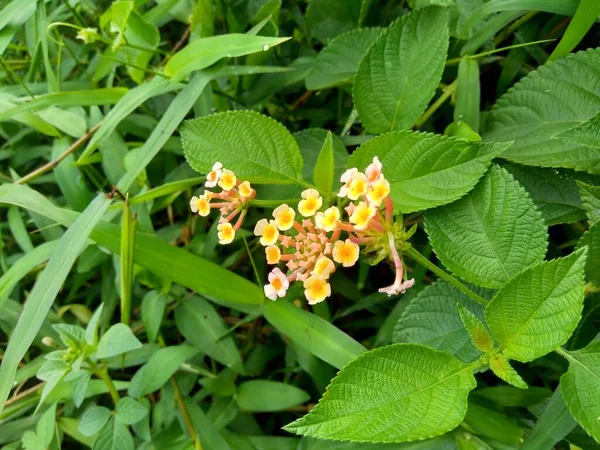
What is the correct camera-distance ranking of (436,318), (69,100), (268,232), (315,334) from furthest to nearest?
(69,100) < (315,334) < (436,318) < (268,232)

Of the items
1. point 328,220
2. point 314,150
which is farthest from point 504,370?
point 314,150

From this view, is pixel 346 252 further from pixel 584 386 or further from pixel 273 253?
pixel 584 386

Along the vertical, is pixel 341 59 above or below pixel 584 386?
above

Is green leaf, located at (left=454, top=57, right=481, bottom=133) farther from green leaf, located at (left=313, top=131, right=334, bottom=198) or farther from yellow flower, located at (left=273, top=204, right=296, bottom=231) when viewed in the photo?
yellow flower, located at (left=273, top=204, right=296, bottom=231)

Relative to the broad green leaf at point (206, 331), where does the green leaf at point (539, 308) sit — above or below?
above

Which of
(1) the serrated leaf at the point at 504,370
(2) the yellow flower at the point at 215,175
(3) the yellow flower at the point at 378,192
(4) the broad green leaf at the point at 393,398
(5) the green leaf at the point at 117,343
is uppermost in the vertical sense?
(3) the yellow flower at the point at 378,192

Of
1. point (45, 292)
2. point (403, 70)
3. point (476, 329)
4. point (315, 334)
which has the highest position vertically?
point (403, 70)

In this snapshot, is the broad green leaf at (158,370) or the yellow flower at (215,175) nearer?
the yellow flower at (215,175)

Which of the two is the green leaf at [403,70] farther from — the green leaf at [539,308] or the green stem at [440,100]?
the green leaf at [539,308]

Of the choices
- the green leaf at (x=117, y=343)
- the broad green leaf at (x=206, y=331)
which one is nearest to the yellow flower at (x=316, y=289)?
the green leaf at (x=117, y=343)
